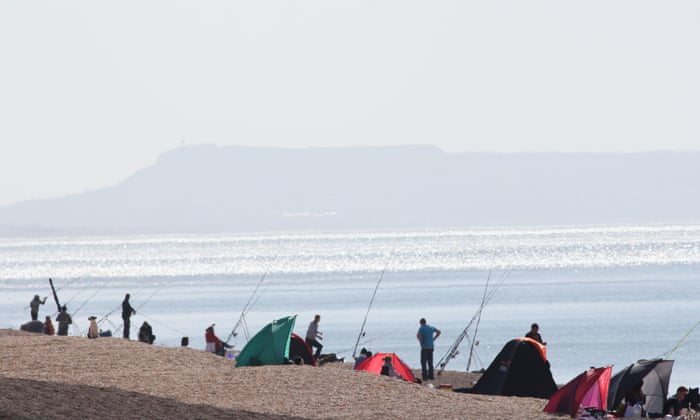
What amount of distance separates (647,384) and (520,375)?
3101mm

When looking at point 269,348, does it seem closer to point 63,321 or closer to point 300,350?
point 300,350

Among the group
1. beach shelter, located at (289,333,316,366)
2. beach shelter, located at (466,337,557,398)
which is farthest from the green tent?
beach shelter, located at (466,337,557,398)

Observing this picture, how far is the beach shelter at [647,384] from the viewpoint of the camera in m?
22.0

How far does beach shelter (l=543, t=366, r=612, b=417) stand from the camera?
2062cm

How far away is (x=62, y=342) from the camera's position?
25844 millimetres

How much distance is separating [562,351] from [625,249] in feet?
450

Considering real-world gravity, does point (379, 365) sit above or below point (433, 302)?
below

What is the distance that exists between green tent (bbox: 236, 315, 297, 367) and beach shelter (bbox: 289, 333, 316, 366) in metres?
1.72

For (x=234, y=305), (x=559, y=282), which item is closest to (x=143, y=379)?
(x=234, y=305)

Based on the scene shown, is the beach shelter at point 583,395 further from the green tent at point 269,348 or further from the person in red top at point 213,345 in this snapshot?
the person in red top at point 213,345

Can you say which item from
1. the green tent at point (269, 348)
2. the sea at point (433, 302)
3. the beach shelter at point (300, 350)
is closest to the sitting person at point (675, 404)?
the sea at point (433, 302)

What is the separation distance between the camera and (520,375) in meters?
24.8

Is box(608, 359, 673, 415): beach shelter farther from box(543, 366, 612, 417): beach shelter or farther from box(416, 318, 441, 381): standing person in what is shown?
box(416, 318, 441, 381): standing person

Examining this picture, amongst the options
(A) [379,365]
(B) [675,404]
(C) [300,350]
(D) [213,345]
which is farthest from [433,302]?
(B) [675,404]
